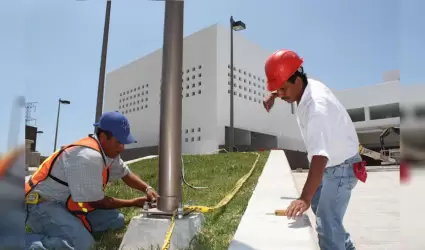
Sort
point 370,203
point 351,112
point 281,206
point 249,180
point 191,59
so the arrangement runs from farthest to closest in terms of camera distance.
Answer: point 351,112
point 191,59
point 249,180
point 370,203
point 281,206

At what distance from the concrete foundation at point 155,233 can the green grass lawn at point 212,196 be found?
0.39 ft

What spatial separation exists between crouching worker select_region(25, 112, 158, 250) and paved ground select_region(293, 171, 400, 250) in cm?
258

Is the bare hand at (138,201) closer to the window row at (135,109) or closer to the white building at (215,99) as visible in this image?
the white building at (215,99)

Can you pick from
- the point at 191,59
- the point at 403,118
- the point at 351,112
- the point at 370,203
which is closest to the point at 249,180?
the point at 370,203

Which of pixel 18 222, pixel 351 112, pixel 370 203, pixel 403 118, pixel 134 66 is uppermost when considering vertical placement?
pixel 134 66

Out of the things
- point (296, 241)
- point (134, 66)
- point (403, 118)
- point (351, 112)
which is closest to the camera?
point (403, 118)

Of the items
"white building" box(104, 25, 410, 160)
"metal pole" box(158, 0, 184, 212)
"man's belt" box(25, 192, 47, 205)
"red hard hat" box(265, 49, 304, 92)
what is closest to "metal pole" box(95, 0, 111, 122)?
"man's belt" box(25, 192, 47, 205)

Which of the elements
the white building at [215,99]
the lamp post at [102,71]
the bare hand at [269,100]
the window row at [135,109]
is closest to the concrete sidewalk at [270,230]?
the bare hand at [269,100]

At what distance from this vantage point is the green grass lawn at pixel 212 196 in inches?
121

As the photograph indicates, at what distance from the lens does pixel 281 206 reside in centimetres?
351

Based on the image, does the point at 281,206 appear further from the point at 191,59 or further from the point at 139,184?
the point at 191,59

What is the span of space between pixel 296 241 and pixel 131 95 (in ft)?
106

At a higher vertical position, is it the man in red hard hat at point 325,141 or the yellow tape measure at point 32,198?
the man in red hard hat at point 325,141

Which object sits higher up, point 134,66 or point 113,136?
point 134,66
